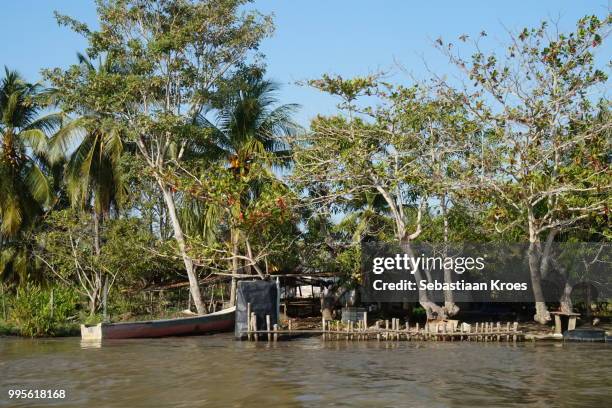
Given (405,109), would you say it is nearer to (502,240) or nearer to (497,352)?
(502,240)

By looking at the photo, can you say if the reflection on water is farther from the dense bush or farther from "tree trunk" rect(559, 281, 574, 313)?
"tree trunk" rect(559, 281, 574, 313)

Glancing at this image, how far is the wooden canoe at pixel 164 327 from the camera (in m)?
21.8

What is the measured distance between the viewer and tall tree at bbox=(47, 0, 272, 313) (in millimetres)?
25875

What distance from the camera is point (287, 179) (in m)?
24.1

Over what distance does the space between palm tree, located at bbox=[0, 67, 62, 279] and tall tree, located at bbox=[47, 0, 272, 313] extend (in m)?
3.42

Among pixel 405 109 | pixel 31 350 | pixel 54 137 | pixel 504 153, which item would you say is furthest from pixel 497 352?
pixel 54 137

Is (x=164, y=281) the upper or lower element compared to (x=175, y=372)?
upper

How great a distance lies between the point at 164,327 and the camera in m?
23.4

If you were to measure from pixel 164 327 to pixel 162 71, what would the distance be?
30.0 ft

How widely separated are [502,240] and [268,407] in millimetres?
15379

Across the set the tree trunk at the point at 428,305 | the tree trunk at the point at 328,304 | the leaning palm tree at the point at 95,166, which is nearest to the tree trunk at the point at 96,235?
the leaning palm tree at the point at 95,166

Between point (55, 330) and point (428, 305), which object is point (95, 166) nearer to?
point (55, 330)

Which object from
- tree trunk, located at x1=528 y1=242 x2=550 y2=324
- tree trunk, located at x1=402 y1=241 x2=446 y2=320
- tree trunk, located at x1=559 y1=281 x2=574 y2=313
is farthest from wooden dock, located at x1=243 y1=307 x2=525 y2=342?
tree trunk, located at x1=559 y1=281 x2=574 y2=313

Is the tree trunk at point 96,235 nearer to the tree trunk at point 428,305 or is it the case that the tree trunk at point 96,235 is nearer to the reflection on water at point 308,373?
the reflection on water at point 308,373
